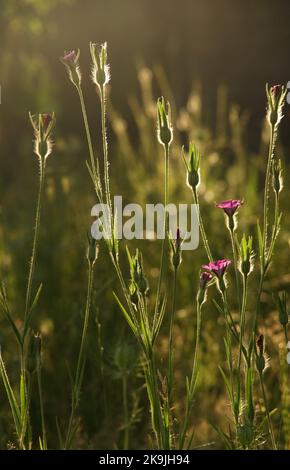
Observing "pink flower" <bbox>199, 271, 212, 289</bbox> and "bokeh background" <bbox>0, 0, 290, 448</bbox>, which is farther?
"bokeh background" <bbox>0, 0, 290, 448</bbox>

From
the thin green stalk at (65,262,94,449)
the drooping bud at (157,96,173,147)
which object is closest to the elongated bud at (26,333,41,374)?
the thin green stalk at (65,262,94,449)

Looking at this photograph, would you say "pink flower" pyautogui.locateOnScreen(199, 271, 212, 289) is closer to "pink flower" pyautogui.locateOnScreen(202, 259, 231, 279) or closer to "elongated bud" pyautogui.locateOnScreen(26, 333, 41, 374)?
"pink flower" pyautogui.locateOnScreen(202, 259, 231, 279)

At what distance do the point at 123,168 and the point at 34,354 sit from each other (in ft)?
8.34

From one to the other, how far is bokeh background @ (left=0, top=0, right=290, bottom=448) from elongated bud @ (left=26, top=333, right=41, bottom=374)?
0.17 meters

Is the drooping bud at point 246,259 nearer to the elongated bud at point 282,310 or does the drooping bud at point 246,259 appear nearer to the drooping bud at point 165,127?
the elongated bud at point 282,310

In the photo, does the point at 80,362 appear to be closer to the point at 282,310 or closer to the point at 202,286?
the point at 202,286

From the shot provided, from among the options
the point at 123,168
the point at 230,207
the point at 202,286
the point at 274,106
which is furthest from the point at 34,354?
the point at 123,168

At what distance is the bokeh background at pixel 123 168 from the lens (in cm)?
191

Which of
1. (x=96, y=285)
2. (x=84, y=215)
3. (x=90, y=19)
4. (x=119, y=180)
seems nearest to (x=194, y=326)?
(x=96, y=285)

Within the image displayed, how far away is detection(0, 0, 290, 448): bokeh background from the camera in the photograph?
1.91 meters

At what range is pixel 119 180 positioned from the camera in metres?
3.33

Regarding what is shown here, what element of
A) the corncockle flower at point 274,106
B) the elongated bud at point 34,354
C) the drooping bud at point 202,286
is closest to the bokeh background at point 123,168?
the elongated bud at point 34,354

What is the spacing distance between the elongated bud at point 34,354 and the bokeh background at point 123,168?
0.55ft

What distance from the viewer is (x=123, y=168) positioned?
365 centimetres
